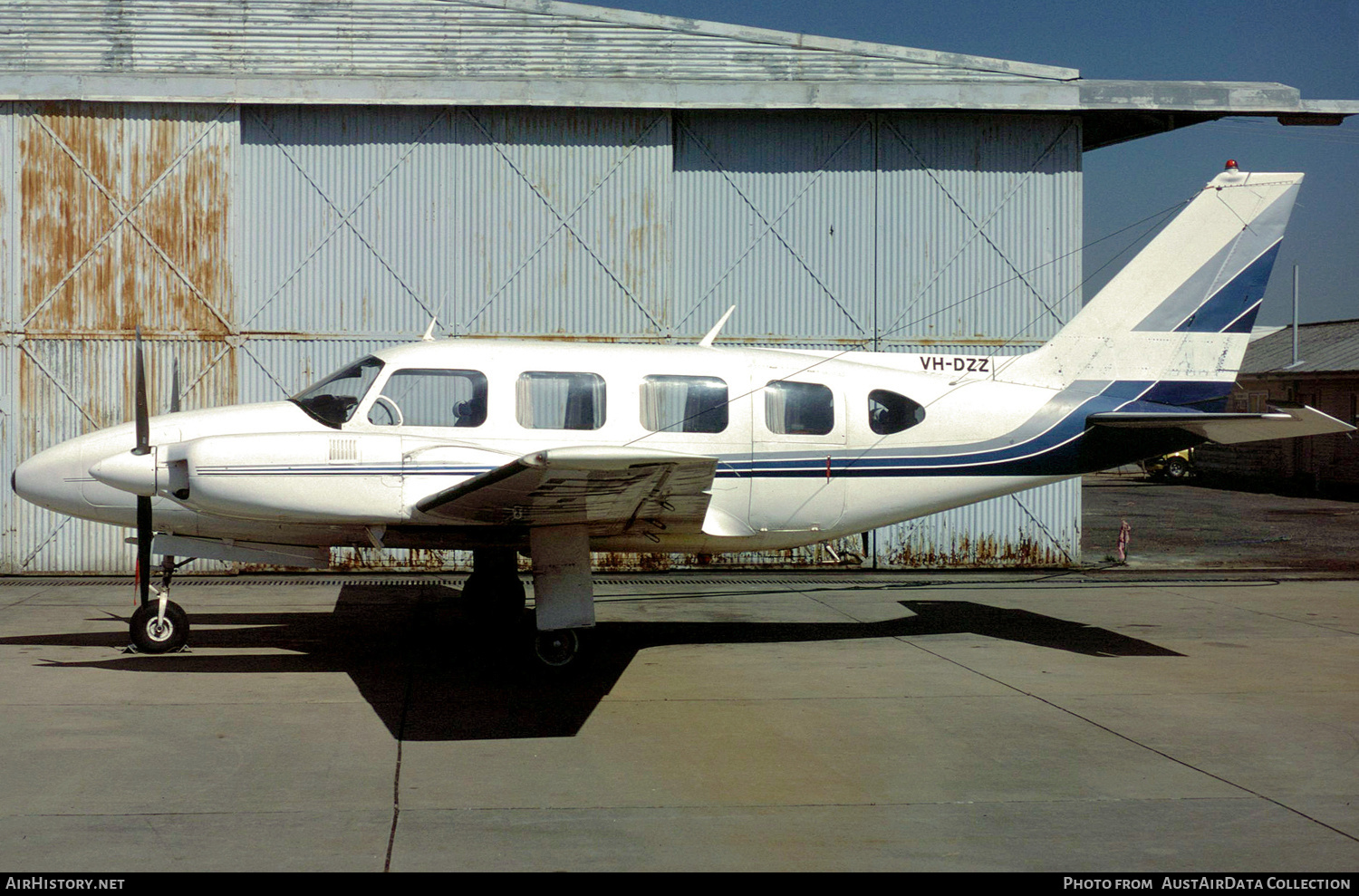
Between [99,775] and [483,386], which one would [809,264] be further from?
[99,775]

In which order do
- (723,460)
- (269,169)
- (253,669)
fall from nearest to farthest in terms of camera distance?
(253,669), (723,460), (269,169)

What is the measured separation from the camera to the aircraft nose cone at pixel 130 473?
8.32 metres

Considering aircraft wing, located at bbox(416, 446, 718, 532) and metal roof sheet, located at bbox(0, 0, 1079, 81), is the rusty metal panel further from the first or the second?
aircraft wing, located at bbox(416, 446, 718, 532)

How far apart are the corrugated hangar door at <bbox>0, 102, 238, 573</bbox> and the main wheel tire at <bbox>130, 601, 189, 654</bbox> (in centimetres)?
600

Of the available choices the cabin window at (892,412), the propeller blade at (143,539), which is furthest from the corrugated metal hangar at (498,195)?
the propeller blade at (143,539)

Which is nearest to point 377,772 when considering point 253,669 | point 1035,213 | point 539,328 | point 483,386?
point 253,669

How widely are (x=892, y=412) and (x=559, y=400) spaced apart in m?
3.11

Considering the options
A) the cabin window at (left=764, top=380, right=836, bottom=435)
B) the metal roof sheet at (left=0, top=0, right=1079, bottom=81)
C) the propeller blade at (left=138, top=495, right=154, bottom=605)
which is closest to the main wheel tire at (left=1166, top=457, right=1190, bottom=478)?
the metal roof sheet at (left=0, top=0, right=1079, bottom=81)

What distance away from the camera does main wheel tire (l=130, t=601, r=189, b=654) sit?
30.7ft

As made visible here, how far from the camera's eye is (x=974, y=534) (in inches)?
627

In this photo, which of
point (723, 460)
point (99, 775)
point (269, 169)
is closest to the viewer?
point (99, 775)

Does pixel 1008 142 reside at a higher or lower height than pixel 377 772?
higher

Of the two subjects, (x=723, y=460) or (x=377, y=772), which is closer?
(x=377, y=772)

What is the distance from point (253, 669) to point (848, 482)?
5444mm
